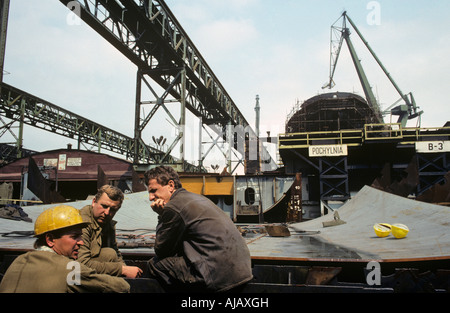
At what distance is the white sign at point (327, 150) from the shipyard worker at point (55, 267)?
1543cm

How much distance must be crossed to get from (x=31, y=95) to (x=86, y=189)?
27.2 ft

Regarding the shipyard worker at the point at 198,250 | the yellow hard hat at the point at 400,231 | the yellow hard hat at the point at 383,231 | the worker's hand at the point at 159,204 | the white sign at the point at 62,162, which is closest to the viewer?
the shipyard worker at the point at 198,250

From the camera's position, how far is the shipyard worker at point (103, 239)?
9.33ft

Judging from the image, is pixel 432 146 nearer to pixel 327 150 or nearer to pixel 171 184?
pixel 327 150

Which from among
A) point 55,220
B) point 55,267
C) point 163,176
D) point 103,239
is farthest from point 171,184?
point 103,239

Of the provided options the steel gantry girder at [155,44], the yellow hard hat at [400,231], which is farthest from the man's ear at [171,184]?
the steel gantry girder at [155,44]

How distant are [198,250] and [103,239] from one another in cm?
174

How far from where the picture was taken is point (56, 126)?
943 inches

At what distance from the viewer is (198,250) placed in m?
2.21

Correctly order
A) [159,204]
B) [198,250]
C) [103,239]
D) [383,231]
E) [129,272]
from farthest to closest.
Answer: [383,231], [103,239], [129,272], [159,204], [198,250]

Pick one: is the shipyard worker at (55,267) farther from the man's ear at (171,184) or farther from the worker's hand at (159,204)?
the man's ear at (171,184)
